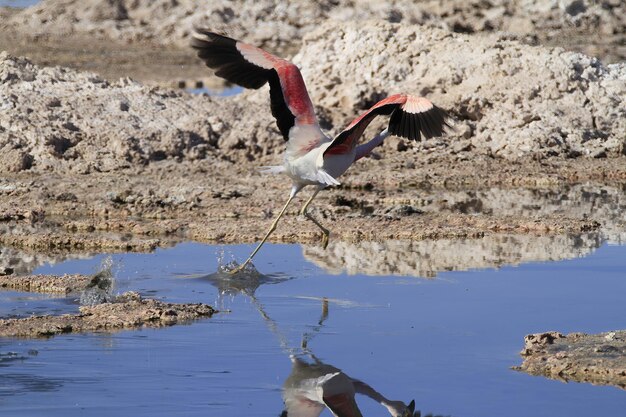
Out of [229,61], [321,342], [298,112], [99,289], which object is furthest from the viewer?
[229,61]

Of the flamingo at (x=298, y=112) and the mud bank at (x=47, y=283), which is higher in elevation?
the flamingo at (x=298, y=112)

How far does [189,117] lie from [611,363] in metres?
10.4

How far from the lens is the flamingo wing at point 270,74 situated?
1048 centimetres

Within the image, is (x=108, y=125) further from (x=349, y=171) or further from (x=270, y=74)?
(x=270, y=74)

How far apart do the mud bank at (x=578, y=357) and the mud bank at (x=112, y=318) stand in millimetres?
2345

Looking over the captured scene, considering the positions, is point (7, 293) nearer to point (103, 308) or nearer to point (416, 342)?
point (103, 308)

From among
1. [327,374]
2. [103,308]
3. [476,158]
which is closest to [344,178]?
[476,158]

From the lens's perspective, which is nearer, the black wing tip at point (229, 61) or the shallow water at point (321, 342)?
the shallow water at point (321, 342)

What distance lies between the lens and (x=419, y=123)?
10.7 metres

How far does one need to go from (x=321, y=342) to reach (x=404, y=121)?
120 inches

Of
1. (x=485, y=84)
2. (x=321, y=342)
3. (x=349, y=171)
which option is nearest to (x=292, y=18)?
(x=485, y=84)

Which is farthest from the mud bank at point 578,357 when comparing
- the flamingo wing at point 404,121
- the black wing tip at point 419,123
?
the black wing tip at point 419,123

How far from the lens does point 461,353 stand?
26.1 ft

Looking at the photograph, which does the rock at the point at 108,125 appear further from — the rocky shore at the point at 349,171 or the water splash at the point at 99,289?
the water splash at the point at 99,289
